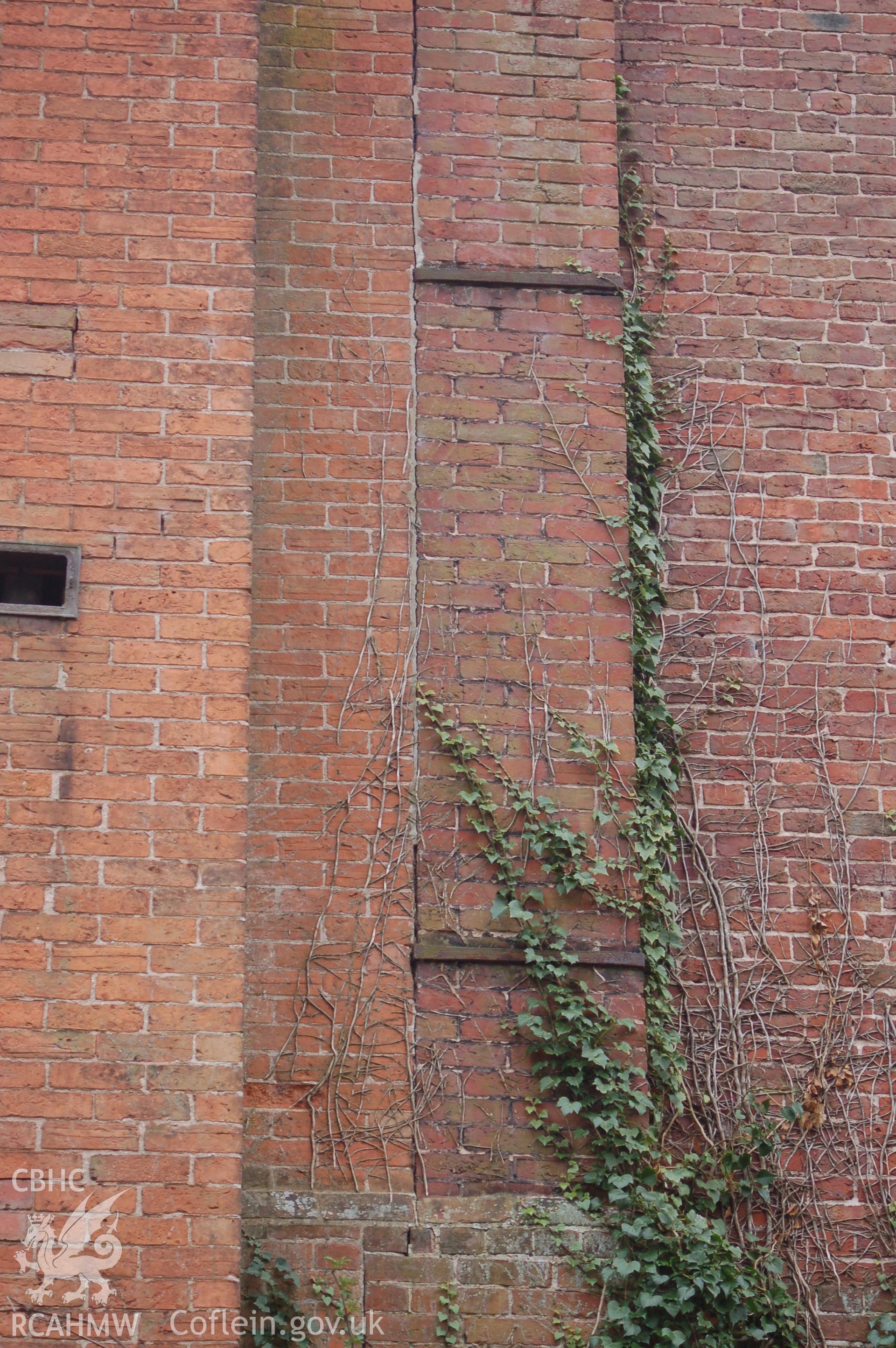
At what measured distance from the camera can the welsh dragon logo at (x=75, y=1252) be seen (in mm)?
3461

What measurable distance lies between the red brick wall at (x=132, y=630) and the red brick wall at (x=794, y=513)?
182 centimetres

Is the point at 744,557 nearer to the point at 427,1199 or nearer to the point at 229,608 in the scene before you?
the point at 229,608

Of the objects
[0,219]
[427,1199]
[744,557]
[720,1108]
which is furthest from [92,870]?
[744,557]

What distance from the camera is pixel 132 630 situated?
3.87m

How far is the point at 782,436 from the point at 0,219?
279cm

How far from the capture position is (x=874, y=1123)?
15.1 ft

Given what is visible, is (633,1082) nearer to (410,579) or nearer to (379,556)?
(410,579)

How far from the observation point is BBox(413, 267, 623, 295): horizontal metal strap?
4.89 metres
